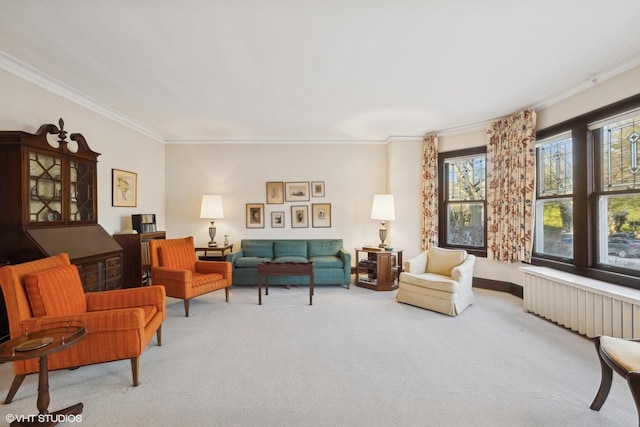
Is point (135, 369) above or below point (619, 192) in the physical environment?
below

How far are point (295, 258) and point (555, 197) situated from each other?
165 inches

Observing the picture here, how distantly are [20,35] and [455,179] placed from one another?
6146mm

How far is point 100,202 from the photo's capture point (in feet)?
13.3

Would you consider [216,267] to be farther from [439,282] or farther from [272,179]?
[439,282]

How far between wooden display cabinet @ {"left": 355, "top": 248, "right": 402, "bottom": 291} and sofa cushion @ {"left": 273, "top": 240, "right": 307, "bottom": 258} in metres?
1.16

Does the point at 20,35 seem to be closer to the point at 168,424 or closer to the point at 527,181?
the point at 168,424

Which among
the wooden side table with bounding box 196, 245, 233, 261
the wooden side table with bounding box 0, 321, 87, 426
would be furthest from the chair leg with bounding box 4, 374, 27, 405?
the wooden side table with bounding box 196, 245, 233, 261

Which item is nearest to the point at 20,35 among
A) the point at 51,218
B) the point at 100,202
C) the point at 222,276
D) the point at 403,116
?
the point at 51,218

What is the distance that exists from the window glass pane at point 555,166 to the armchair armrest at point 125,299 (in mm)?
5195

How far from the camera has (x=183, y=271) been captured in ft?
11.8

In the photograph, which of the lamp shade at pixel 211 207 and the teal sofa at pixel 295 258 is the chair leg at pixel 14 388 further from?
the lamp shade at pixel 211 207

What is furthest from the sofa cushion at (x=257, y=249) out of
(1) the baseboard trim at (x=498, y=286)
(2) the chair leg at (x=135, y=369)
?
(1) the baseboard trim at (x=498, y=286)

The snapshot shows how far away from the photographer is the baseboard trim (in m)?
4.35

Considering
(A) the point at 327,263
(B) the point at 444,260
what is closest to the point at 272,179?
(A) the point at 327,263
